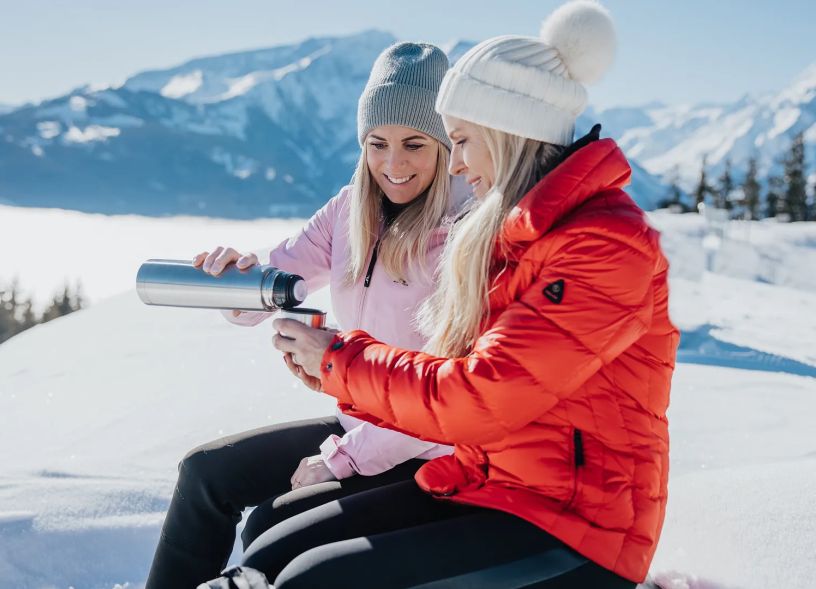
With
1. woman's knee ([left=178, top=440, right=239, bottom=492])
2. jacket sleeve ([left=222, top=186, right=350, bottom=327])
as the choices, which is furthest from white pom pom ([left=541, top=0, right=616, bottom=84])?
woman's knee ([left=178, top=440, right=239, bottom=492])

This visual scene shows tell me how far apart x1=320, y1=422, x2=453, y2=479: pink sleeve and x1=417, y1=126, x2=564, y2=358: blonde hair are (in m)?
0.35

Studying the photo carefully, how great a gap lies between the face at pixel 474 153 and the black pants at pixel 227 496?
0.84m

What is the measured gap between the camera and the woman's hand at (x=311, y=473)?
1888 mm

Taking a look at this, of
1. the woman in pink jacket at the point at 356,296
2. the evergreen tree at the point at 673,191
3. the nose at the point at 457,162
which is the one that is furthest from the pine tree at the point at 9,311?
the nose at the point at 457,162

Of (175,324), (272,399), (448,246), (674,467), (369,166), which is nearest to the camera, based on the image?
(448,246)

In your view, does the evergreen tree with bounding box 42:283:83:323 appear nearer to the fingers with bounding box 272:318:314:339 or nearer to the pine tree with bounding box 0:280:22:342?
the pine tree with bounding box 0:280:22:342

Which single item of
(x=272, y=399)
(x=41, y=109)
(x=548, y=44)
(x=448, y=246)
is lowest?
(x=41, y=109)

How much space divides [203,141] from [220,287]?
599 ft

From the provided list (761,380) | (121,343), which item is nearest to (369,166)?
(761,380)

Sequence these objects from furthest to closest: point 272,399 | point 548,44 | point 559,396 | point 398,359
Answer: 1. point 272,399
2. point 548,44
3. point 398,359
4. point 559,396

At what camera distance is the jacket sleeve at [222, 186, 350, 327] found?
240cm

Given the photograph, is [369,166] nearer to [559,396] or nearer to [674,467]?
[559,396]

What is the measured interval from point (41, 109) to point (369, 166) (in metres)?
183

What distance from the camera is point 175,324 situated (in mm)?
5965
